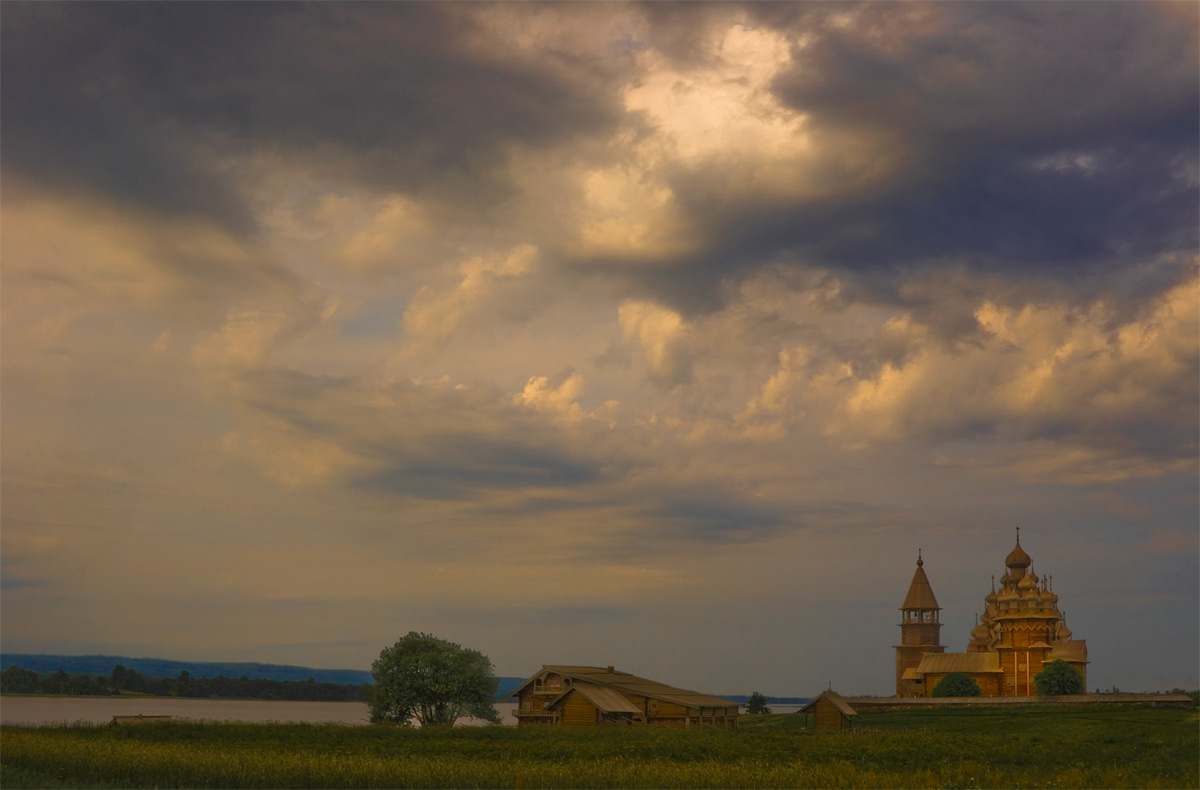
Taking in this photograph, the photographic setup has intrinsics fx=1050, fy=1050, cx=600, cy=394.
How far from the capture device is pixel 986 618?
5281 inches

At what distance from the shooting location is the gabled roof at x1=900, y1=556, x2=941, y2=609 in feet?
435

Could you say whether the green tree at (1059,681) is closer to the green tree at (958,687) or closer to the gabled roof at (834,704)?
the green tree at (958,687)

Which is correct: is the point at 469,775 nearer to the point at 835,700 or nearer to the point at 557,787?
the point at 557,787

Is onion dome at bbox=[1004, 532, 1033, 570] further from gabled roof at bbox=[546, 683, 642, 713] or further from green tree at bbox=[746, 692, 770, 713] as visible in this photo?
gabled roof at bbox=[546, 683, 642, 713]

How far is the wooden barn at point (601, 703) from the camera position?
6562 cm

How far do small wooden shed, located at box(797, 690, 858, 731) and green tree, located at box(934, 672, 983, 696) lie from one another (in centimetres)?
3413

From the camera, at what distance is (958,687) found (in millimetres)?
103750

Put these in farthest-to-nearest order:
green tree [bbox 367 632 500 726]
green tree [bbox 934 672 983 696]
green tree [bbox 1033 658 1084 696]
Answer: green tree [bbox 934 672 983 696] → green tree [bbox 1033 658 1084 696] → green tree [bbox 367 632 500 726]

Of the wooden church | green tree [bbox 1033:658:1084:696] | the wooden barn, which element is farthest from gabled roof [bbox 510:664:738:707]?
the wooden church

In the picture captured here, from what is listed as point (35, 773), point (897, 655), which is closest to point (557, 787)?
point (35, 773)

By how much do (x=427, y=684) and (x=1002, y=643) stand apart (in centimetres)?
7199

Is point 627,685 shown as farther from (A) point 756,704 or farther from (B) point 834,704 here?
(A) point 756,704

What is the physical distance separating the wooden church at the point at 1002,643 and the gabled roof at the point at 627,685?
47499 mm

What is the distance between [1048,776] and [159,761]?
29.5 metres
